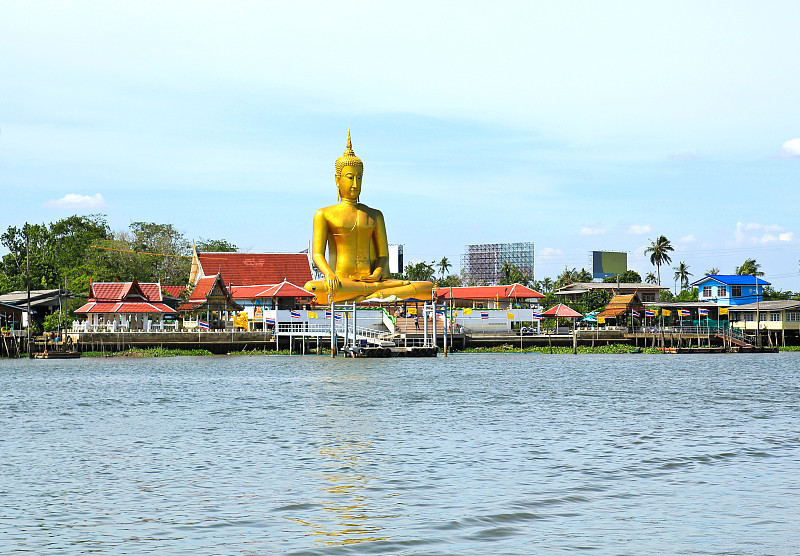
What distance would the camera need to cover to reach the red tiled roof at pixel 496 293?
85.1 metres

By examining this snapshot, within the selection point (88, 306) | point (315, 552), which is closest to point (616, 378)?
point (315, 552)

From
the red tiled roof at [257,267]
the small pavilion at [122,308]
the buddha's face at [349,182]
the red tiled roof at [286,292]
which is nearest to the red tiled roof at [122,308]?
the small pavilion at [122,308]

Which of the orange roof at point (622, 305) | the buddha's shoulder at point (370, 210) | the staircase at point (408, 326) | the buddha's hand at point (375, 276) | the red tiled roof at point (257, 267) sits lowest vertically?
the staircase at point (408, 326)

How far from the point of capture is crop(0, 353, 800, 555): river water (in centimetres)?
1103

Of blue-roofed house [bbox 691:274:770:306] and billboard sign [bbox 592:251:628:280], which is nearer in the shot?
blue-roofed house [bbox 691:274:770:306]

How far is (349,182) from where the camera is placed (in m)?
61.3

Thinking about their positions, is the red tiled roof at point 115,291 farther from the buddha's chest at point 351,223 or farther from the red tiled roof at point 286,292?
the buddha's chest at point 351,223

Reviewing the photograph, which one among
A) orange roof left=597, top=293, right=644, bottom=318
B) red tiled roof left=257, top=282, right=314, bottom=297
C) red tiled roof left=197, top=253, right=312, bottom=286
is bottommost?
orange roof left=597, top=293, right=644, bottom=318

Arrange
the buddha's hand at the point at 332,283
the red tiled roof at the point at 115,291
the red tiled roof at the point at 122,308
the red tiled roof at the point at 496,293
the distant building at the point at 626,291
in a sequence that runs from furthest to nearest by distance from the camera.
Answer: the distant building at the point at 626,291 → the red tiled roof at the point at 496,293 → the red tiled roof at the point at 115,291 → the red tiled roof at the point at 122,308 → the buddha's hand at the point at 332,283

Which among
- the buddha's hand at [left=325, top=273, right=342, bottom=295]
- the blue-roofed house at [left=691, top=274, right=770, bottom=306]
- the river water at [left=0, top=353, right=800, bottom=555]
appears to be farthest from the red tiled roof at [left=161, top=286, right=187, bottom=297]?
the river water at [left=0, top=353, right=800, bottom=555]

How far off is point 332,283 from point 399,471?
45.2 meters

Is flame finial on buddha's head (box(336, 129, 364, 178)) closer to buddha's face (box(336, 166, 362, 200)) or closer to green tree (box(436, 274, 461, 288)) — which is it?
buddha's face (box(336, 166, 362, 200))

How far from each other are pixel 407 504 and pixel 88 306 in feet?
198

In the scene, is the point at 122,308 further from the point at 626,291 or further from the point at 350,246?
the point at 626,291
